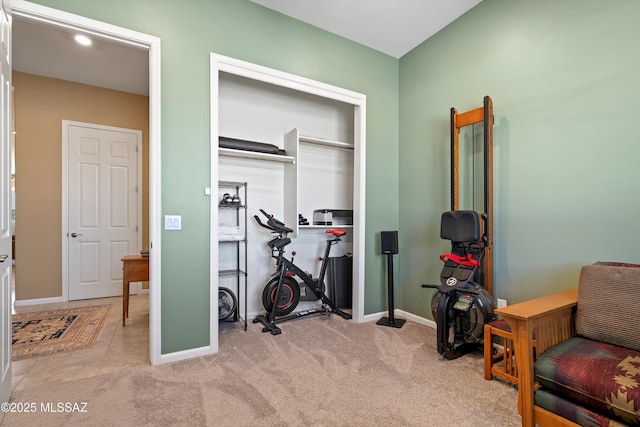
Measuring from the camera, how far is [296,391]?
1.96m

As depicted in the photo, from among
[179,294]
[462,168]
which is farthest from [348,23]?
[179,294]

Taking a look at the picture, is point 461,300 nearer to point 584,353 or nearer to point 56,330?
point 584,353

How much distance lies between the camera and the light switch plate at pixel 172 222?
2379mm

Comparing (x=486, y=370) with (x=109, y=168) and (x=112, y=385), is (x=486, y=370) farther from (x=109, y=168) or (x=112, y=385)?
(x=109, y=168)

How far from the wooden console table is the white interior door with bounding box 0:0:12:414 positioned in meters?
1.25

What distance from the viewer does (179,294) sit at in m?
2.43

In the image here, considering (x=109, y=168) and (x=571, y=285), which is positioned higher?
(x=109, y=168)

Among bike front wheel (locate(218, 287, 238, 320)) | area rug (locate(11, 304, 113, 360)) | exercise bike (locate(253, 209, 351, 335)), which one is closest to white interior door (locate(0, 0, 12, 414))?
area rug (locate(11, 304, 113, 360))

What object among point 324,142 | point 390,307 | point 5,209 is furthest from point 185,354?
point 324,142

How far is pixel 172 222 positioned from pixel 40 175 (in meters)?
3.07

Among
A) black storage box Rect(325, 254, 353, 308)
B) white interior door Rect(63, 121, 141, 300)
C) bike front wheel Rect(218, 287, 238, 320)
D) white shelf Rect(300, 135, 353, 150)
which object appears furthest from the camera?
white interior door Rect(63, 121, 141, 300)

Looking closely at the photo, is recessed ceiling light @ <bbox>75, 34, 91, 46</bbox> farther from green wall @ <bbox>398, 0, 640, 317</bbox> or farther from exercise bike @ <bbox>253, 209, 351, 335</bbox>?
green wall @ <bbox>398, 0, 640, 317</bbox>

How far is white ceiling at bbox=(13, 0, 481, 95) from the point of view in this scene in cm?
279

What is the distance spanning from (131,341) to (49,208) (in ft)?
8.52
